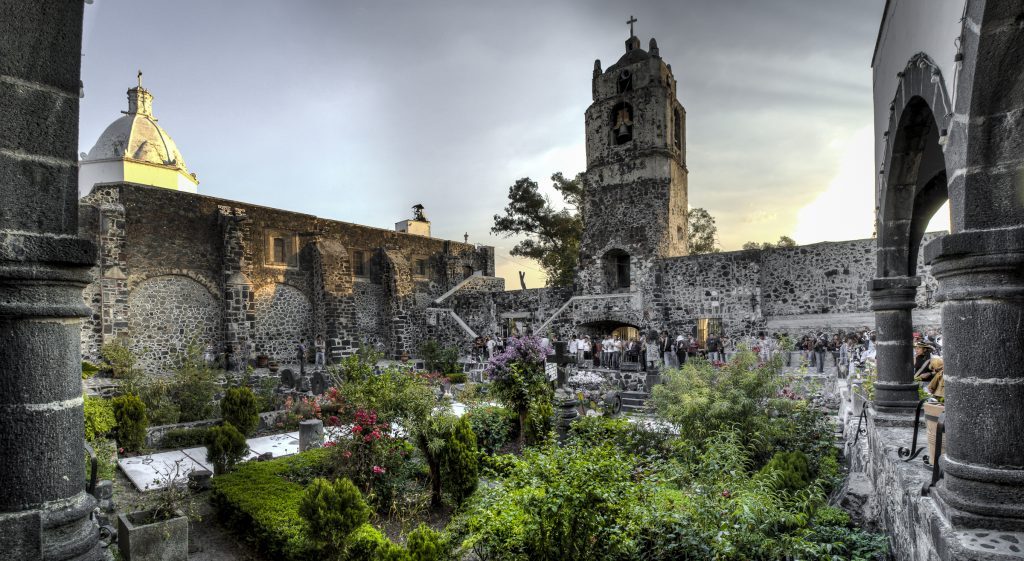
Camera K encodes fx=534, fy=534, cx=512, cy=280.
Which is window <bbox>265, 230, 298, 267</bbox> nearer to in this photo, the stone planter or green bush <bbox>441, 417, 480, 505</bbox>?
green bush <bbox>441, 417, 480, 505</bbox>

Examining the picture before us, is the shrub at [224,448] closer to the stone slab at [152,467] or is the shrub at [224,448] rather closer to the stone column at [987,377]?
the stone slab at [152,467]

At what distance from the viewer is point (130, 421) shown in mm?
9180

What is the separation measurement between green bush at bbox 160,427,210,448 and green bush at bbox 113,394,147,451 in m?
0.40

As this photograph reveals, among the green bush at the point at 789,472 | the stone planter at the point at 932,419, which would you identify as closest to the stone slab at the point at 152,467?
the green bush at the point at 789,472

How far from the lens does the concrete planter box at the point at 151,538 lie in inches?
192

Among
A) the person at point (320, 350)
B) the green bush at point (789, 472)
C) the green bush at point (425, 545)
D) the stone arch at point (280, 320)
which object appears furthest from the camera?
the stone arch at point (280, 320)

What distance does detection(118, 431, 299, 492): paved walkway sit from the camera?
786cm

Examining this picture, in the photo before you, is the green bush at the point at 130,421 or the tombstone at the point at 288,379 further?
the tombstone at the point at 288,379

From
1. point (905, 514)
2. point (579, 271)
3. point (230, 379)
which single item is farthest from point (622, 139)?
point (905, 514)

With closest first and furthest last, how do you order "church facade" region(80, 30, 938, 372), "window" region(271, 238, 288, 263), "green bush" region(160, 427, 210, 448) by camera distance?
"green bush" region(160, 427, 210, 448), "church facade" region(80, 30, 938, 372), "window" region(271, 238, 288, 263)

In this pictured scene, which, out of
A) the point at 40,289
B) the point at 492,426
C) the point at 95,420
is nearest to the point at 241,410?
the point at 95,420

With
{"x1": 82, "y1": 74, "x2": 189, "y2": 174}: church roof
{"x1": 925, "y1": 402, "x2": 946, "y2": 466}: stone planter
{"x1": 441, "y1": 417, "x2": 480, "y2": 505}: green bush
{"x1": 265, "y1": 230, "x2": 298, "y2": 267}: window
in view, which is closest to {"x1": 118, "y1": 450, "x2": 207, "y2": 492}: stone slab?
{"x1": 441, "y1": 417, "x2": 480, "y2": 505}: green bush

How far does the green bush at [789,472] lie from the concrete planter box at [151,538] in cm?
573

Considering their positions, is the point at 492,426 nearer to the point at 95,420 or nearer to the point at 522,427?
the point at 522,427
